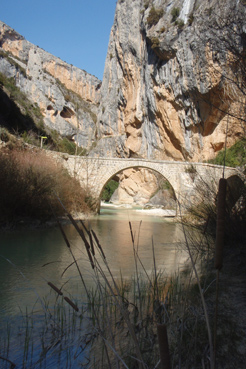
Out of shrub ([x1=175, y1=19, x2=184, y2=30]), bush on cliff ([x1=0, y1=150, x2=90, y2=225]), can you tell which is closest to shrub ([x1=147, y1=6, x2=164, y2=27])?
shrub ([x1=175, y1=19, x2=184, y2=30])

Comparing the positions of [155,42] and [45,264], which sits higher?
[155,42]

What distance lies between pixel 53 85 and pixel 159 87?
82.6ft

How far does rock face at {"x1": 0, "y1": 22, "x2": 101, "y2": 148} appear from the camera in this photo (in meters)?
41.4

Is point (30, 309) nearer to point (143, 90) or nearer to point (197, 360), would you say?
point (197, 360)

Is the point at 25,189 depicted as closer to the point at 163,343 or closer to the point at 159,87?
the point at 163,343

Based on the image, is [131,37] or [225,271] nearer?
[225,271]

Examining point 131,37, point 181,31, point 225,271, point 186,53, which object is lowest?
point 225,271

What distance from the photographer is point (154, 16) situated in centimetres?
2234

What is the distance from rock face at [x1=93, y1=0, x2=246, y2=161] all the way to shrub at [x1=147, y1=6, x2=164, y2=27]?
0.06 m

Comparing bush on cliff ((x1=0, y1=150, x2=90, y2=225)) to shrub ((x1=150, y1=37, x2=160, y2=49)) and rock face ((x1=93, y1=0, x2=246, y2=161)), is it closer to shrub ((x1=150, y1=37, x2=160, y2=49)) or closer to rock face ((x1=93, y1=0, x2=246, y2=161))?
rock face ((x1=93, y1=0, x2=246, y2=161))

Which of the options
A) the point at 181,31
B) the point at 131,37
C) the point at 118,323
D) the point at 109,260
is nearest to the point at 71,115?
the point at 131,37

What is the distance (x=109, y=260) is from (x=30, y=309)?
2508 mm

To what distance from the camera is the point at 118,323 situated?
230cm

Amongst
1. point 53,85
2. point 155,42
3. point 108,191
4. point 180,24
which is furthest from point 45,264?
point 53,85
